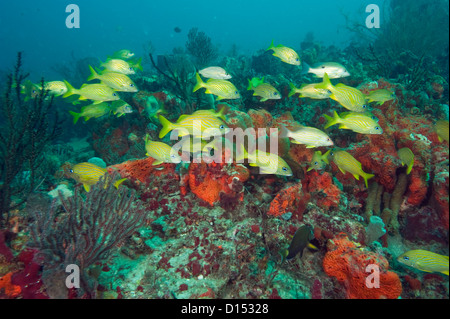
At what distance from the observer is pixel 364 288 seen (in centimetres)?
269

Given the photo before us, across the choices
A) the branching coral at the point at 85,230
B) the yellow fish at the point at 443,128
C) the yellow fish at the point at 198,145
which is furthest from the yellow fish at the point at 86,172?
the yellow fish at the point at 443,128

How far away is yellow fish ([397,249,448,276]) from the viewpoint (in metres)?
2.26

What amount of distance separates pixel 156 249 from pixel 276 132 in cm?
267

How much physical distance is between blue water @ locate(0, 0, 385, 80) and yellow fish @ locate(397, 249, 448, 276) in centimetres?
8515

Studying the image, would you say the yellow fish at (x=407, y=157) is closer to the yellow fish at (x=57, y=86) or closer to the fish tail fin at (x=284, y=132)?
the fish tail fin at (x=284, y=132)

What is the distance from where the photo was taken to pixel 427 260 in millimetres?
2445

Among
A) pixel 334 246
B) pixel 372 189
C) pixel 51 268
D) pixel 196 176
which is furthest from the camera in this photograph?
pixel 372 189

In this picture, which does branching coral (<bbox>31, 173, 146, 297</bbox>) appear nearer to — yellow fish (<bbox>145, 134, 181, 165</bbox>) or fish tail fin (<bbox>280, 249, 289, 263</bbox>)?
yellow fish (<bbox>145, 134, 181, 165</bbox>)

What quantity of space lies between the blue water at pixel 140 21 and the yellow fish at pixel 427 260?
85152mm

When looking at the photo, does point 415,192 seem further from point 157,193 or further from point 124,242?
point 124,242

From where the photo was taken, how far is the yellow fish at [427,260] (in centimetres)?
226

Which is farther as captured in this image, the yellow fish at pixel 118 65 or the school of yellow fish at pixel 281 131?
the yellow fish at pixel 118 65
